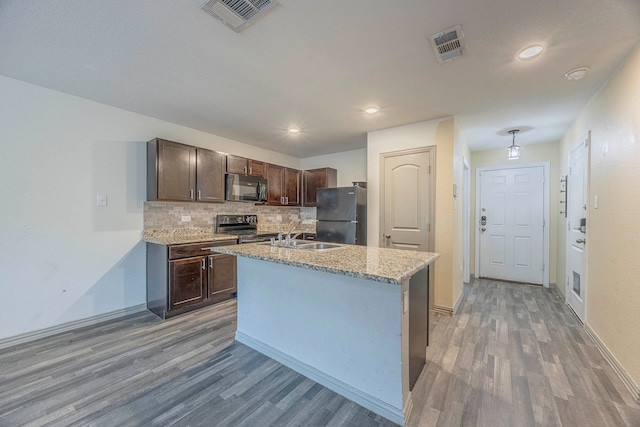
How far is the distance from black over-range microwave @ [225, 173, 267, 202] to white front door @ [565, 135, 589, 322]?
13.4 ft

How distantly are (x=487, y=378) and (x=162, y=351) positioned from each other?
2.63m

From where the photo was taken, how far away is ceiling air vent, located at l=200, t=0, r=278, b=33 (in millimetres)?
1500

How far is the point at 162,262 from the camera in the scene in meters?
2.97

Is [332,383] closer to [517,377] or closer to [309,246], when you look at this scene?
[309,246]

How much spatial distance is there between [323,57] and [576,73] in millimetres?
2079

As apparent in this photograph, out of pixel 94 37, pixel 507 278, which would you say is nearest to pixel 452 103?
pixel 94 37

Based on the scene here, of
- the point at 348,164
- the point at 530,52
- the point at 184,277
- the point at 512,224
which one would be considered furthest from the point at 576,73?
the point at 184,277

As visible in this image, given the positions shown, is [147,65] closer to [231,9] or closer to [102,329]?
[231,9]

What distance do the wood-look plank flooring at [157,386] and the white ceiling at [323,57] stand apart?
7.90 feet

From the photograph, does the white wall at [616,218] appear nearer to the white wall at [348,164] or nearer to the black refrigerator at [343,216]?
the black refrigerator at [343,216]

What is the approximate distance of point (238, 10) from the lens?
1560 mm

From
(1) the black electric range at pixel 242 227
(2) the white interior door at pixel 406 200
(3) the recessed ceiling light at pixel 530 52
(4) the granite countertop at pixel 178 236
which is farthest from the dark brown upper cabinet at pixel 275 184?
(3) the recessed ceiling light at pixel 530 52

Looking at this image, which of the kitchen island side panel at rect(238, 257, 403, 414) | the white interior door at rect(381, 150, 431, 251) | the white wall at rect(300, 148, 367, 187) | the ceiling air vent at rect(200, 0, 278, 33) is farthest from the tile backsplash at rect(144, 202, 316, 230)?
the ceiling air vent at rect(200, 0, 278, 33)

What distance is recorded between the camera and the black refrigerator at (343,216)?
3.91 metres
